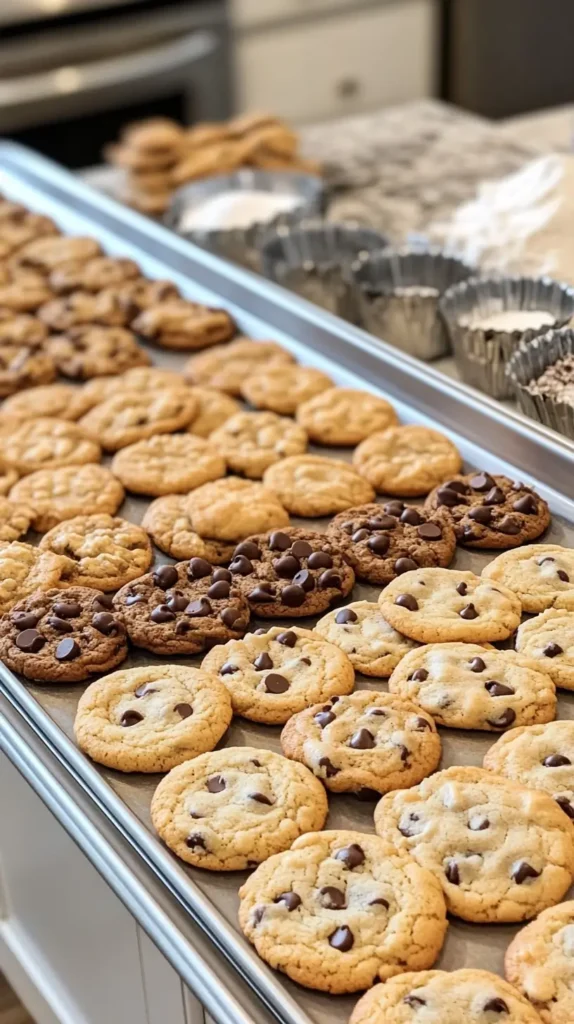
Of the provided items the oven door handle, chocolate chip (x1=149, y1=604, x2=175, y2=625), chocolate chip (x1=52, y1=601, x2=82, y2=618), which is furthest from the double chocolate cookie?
the oven door handle

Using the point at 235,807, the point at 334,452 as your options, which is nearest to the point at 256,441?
the point at 334,452

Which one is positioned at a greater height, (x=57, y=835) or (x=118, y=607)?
(x=118, y=607)

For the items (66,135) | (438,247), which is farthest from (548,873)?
(66,135)

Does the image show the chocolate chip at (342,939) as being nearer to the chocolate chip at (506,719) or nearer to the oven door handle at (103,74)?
the chocolate chip at (506,719)

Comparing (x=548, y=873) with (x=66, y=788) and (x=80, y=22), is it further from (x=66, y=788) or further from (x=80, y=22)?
(x=80, y=22)

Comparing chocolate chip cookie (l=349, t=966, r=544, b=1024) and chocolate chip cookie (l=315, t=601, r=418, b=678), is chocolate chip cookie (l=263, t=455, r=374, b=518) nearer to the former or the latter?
chocolate chip cookie (l=315, t=601, r=418, b=678)

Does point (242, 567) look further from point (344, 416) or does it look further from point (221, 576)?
point (344, 416)
